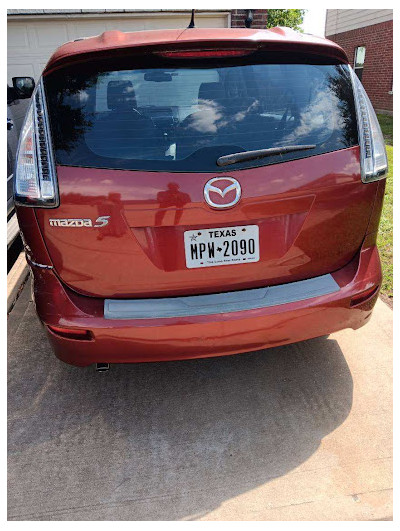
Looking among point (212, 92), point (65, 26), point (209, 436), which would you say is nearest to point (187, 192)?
point (212, 92)

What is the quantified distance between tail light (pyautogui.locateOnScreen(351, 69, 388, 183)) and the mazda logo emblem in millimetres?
658

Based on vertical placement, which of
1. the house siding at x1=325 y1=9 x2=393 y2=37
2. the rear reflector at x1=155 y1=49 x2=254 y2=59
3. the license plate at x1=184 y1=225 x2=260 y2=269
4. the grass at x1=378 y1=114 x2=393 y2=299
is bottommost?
the grass at x1=378 y1=114 x2=393 y2=299

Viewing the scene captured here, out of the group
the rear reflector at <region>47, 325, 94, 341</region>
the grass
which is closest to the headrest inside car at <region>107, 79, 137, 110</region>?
the rear reflector at <region>47, 325, 94, 341</region>

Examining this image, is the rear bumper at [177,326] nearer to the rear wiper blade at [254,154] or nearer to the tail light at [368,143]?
the tail light at [368,143]

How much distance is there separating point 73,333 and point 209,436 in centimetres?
87

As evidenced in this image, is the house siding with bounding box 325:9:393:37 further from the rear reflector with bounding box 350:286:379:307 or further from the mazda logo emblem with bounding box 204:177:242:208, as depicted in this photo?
the mazda logo emblem with bounding box 204:177:242:208

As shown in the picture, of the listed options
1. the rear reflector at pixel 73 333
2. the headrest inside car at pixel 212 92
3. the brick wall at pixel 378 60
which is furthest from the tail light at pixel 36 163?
the brick wall at pixel 378 60

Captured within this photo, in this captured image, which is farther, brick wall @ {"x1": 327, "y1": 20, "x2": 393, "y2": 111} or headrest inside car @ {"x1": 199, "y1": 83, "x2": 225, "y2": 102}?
brick wall @ {"x1": 327, "y1": 20, "x2": 393, "y2": 111}

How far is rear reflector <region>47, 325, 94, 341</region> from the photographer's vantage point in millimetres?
2197

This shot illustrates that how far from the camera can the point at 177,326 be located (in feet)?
7.08

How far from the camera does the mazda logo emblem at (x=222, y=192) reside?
81.1 inches
